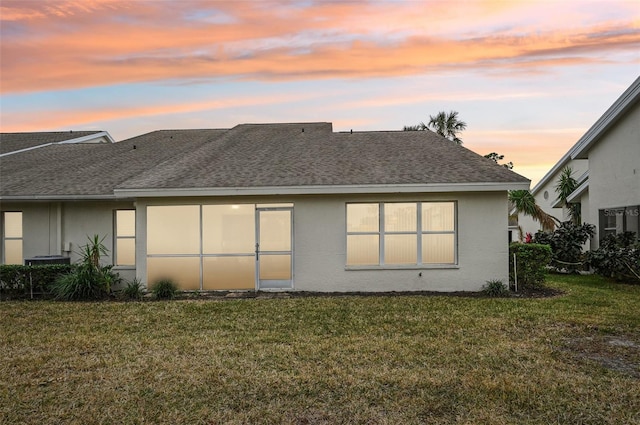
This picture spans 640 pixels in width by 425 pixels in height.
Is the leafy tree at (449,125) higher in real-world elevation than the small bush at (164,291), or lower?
higher

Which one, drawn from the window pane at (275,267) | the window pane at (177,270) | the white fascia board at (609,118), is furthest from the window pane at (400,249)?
the white fascia board at (609,118)

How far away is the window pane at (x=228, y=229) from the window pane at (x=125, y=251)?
233cm

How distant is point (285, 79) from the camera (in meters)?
18.9

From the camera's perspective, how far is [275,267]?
42.5ft

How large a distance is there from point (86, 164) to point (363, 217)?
32.8 ft

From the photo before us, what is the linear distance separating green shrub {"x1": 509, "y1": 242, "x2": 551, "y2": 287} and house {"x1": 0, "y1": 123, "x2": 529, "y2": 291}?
90 centimetres

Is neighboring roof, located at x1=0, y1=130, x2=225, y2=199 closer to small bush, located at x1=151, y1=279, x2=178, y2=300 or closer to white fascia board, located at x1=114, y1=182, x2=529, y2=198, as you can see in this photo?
white fascia board, located at x1=114, y1=182, x2=529, y2=198

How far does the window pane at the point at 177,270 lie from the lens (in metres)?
13.0

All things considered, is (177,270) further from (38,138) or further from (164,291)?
(38,138)

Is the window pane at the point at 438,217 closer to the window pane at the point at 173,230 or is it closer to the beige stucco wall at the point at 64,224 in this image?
the window pane at the point at 173,230

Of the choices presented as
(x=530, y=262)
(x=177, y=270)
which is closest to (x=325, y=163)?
(x=177, y=270)

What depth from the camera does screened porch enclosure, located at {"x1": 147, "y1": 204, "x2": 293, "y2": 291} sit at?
1294cm

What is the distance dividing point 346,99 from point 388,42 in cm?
467

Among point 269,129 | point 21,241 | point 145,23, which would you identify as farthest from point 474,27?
point 21,241
